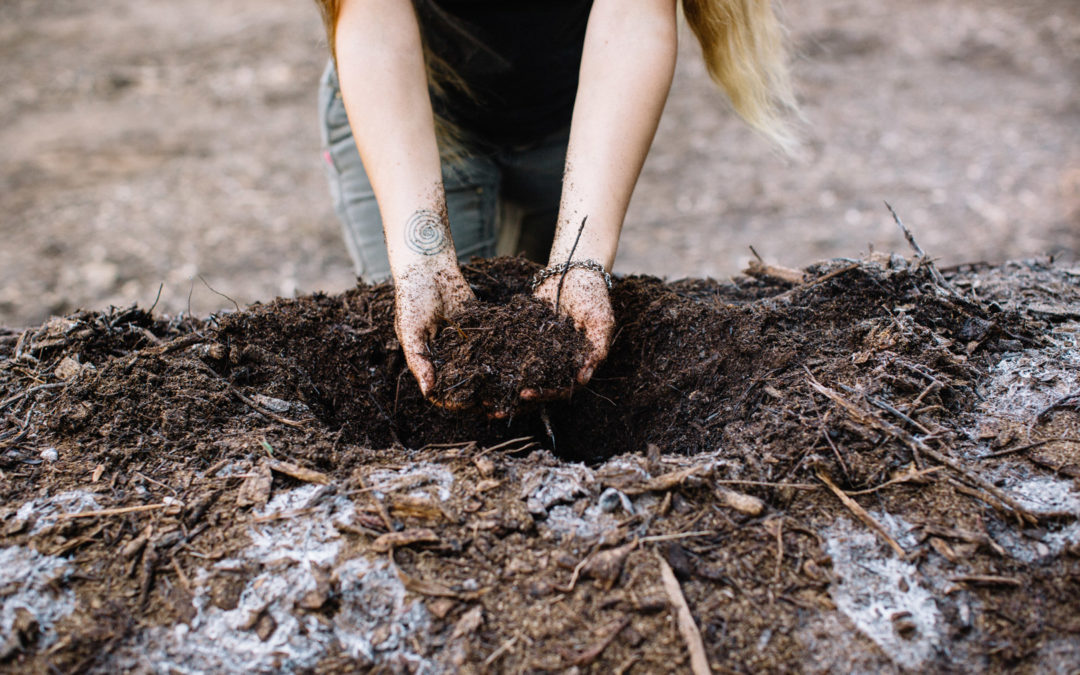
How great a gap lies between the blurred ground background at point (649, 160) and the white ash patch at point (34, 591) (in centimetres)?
320

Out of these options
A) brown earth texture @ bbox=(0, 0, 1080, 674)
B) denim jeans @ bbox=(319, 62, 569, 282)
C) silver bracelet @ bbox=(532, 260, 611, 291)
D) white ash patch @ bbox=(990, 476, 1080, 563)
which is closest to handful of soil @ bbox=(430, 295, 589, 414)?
brown earth texture @ bbox=(0, 0, 1080, 674)

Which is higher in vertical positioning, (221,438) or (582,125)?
(582,125)

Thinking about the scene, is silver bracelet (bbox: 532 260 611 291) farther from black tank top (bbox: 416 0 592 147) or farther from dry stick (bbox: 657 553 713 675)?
black tank top (bbox: 416 0 592 147)

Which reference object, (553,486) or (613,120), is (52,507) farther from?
(613,120)

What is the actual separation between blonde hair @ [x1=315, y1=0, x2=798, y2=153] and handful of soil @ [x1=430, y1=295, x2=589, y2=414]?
97 centimetres

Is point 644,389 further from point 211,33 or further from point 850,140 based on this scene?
point 211,33

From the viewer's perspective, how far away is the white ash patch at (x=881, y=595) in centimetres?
113

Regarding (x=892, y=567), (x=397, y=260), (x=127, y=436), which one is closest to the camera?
(x=892, y=567)

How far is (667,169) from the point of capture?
A: 6.12m

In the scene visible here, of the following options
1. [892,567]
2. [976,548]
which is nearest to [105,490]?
[892,567]

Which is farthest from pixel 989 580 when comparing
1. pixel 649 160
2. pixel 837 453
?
pixel 649 160

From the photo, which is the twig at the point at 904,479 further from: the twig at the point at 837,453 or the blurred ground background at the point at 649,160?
the blurred ground background at the point at 649,160

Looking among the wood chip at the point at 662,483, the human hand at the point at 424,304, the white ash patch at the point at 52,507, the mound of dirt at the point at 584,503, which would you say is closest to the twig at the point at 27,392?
the mound of dirt at the point at 584,503

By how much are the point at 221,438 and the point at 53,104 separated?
26.0ft
